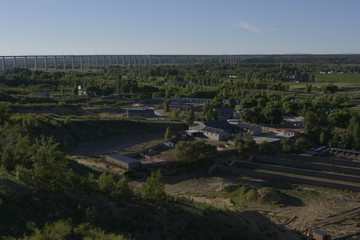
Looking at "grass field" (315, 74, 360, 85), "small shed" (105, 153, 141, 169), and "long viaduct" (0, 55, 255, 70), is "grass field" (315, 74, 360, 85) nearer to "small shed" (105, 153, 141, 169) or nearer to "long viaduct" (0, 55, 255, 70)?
"long viaduct" (0, 55, 255, 70)

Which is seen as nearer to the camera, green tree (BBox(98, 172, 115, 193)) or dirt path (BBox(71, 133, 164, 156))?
green tree (BBox(98, 172, 115, 193))

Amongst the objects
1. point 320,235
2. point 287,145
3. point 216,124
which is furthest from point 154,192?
point 216,124

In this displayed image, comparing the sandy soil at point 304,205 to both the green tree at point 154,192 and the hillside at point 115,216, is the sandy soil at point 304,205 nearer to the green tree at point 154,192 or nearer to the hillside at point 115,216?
the hillside at point 115,216

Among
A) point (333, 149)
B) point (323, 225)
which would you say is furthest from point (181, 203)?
point (333, 149)

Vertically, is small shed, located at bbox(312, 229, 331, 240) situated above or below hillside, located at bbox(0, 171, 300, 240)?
below

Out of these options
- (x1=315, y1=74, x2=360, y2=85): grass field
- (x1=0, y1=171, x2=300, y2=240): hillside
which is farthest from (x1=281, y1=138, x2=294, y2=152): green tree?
(x1=315, y1=74, x2=360, y2=85): grass field
